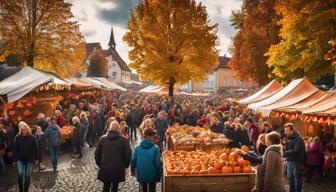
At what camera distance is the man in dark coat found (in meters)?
7.36

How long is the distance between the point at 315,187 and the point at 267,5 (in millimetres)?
23081

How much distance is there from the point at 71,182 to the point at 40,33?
1866 cm

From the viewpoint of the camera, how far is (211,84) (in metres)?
85.4

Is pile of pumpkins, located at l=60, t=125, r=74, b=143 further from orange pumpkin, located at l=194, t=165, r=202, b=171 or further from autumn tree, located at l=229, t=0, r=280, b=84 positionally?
autumn tree, located at l=229, t=0, r=280, b=84

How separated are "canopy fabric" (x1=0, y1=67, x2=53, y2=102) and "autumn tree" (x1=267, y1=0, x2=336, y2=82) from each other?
489 inches

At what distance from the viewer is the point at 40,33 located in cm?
2703

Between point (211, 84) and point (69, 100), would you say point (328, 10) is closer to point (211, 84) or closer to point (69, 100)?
point (69, 100)

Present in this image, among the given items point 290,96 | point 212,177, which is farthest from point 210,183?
point 290,96

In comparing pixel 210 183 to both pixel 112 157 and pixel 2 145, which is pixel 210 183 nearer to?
pixel 112 157

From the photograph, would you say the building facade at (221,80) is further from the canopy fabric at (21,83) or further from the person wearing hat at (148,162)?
the person wearing hat at (148,162)

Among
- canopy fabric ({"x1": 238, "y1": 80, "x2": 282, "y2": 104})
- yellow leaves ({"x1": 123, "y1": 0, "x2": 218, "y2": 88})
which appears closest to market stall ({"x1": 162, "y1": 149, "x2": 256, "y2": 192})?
canopy fabric ({"x1": 238, "y1": 80, "x2": 282, "y2": 104})

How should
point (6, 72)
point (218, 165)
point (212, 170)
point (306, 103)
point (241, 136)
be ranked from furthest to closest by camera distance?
1. point (6, 72)
2. point (241, 136)
3. point (306, 103)
4. point (218, 165)
5. point (212, 170)

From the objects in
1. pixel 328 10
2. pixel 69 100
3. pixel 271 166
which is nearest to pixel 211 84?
pixel 69 100

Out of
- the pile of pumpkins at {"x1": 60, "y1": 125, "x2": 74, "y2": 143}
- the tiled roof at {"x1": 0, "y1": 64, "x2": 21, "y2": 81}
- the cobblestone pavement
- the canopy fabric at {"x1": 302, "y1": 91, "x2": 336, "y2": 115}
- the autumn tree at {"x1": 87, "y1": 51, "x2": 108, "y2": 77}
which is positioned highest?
the autumn tree at {"x1": 87, "y1": 51, "x2": 108, "y2": 77}
